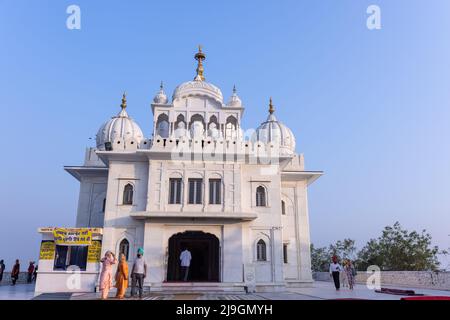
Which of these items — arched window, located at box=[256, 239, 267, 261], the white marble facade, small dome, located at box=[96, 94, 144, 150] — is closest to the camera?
the white marble facade

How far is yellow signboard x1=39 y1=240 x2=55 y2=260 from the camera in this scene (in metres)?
15.6

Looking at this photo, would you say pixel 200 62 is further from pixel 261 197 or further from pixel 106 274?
pixel 106 274

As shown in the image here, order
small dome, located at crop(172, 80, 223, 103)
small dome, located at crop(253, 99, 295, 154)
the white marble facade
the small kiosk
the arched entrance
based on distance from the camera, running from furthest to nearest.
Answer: small dome, located at crop(253, 99, 295, 154)
small dome, located at crop(172, 80, 223, 103)
the arched entrance
the white marble facade
the small kiosk

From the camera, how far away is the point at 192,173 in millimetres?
17000

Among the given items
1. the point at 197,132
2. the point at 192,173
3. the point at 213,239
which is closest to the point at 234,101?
the point at 197,132

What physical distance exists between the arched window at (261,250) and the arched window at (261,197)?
1658 mm

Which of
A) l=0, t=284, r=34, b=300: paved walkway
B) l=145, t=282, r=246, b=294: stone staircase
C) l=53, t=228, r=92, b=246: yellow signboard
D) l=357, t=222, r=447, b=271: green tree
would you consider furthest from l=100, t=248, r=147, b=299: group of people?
l=357, t=222, r=447, b=271: green tree

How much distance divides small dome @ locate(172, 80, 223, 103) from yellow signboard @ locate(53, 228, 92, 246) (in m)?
9.16

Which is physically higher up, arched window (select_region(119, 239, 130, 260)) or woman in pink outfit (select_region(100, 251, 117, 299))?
arched window (select_region(119, 239, 130, 260))

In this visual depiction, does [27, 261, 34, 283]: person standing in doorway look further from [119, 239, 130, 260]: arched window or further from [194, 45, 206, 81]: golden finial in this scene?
[194, 45, 206, 81]: golden finial

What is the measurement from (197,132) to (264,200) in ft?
17.8

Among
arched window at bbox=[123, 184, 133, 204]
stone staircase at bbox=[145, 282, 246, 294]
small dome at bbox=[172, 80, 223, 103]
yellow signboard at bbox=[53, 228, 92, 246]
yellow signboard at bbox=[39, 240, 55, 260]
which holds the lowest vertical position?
stone staircase at bbox=[145, 282, 246, 294]
